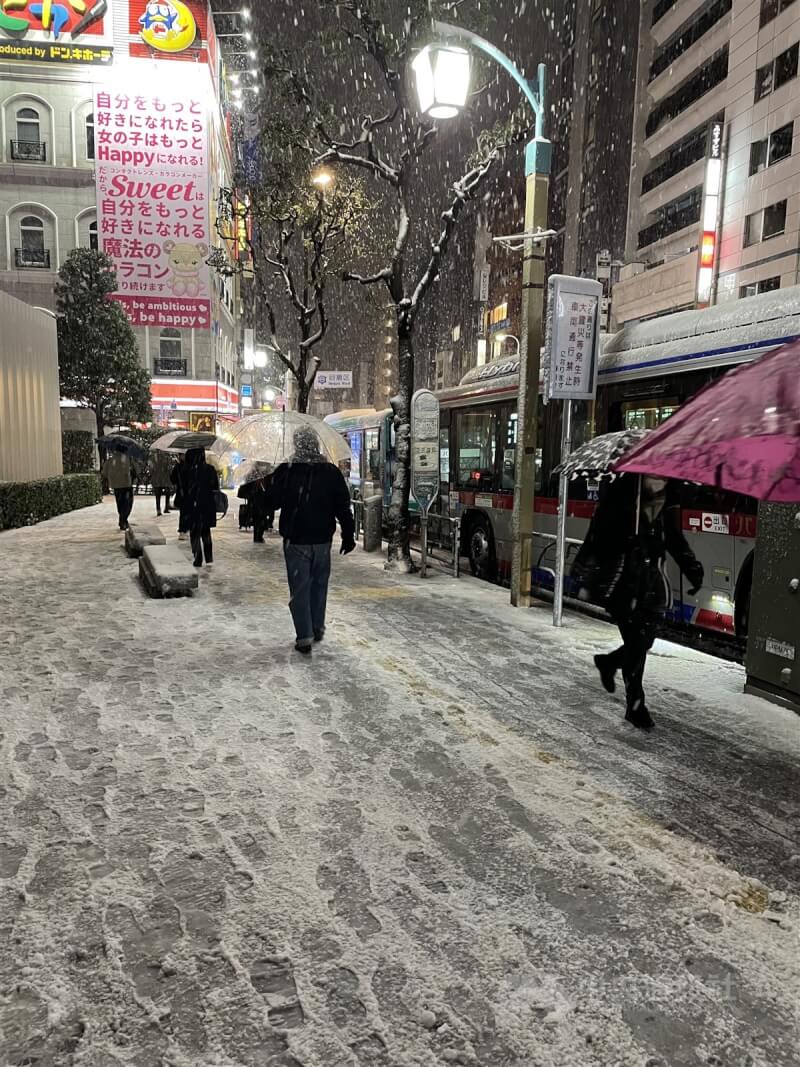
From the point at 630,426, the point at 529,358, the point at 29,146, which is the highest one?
the point at 29,146

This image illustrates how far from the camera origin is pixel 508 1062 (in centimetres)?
212

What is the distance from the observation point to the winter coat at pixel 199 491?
10.7 m

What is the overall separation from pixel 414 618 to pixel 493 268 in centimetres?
7206

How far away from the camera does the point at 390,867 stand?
3123mm

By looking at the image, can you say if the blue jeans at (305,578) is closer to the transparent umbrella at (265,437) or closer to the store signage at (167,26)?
the transparent umbrella at (265,437)

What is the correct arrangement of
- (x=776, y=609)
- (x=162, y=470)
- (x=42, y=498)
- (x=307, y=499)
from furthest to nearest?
1. (x=162, y=470)
2. (x=42, y=498)
3. (x=307, y=499)
4. (x=776, y=609)

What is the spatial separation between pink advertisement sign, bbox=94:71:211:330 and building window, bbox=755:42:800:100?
24.3 m

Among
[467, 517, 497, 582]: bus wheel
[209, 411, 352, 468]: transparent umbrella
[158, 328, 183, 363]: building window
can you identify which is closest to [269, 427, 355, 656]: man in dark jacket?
[209, 411, 352, 468]: transparent umbrella

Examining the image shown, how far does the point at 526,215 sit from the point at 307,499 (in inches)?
191

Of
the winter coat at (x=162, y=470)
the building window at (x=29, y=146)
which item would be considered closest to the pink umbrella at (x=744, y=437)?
the winter coat at (x=162, y=470)

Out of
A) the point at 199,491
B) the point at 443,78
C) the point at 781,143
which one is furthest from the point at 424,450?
the point at 781,143

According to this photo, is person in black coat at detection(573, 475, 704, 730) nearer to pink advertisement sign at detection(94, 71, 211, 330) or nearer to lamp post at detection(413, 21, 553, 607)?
lamp post at detection(413, 21, 553, 607)

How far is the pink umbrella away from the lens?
2.33 metres

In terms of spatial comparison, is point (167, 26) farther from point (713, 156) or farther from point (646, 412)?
point (646, 412)
